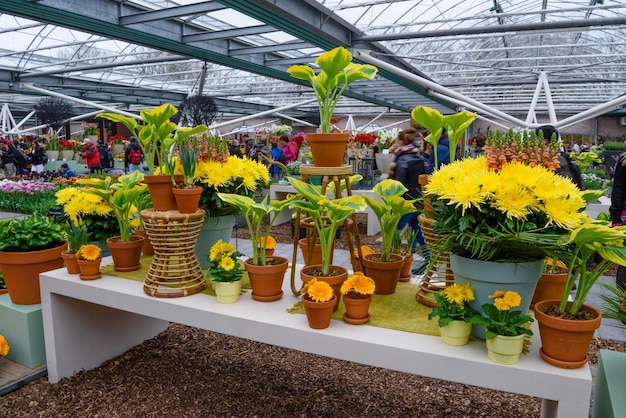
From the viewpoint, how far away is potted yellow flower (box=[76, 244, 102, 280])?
7.29 ft

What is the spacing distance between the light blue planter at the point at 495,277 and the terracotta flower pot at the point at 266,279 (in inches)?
29.2

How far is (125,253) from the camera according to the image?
2371 mm

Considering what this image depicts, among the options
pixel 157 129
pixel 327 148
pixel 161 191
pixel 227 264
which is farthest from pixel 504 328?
pixel 157 129

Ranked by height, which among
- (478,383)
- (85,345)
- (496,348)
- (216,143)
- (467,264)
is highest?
(216,143)

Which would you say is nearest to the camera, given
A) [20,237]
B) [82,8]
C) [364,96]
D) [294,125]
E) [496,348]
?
[496,348]

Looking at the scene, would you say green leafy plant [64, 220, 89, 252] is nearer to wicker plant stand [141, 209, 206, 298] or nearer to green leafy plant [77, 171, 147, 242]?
green leafy plant [77, 171, 147, 242]

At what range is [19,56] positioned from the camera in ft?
40.3

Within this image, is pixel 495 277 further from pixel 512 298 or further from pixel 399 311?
pixel 399 311

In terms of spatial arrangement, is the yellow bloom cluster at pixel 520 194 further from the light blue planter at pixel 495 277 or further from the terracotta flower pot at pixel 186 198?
the terracotta flower pot at pixel 186 198

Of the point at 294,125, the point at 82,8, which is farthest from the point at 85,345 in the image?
the point at 294,125

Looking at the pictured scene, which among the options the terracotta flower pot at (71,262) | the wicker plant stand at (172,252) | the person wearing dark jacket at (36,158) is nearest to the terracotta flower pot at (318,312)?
the wicker plant stand at (172,252)

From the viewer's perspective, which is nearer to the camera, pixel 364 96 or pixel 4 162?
pixel 4 162

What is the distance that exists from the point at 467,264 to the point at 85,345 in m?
2.18

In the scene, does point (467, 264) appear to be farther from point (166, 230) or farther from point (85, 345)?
point (85, 345)
